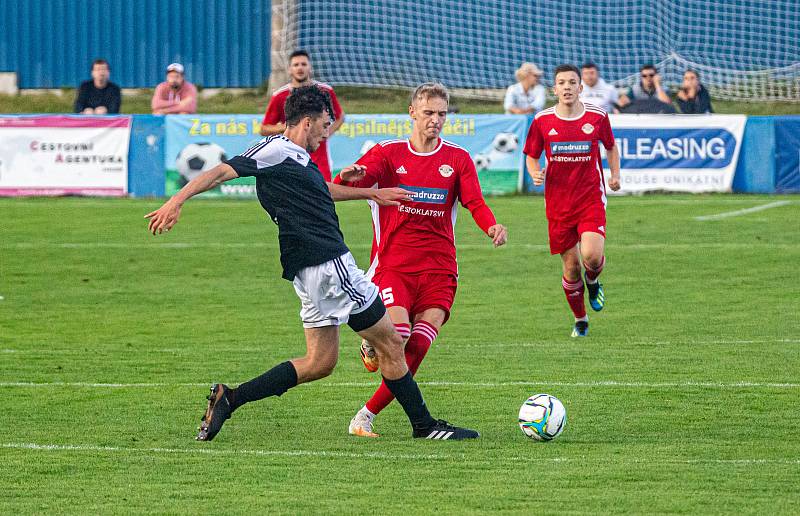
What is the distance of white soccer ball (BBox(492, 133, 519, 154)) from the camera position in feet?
68.9

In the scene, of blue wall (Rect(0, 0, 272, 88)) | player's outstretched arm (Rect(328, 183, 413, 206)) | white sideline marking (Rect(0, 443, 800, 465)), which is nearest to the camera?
white sideline marking (Rect(0, 443, 800, 465))

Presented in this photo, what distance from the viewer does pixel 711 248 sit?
16469mm

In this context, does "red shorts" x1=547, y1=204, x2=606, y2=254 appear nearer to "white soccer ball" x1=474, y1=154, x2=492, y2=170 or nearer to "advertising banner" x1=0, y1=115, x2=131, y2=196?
"white soccer ball" x1=474, y1=154, x2=492, y2=170

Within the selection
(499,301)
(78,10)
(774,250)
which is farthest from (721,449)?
(78,10)

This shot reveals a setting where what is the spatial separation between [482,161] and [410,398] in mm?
14186

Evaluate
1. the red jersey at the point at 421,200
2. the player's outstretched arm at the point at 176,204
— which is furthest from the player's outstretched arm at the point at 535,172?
the player's outstretched arm at the point at 176,204

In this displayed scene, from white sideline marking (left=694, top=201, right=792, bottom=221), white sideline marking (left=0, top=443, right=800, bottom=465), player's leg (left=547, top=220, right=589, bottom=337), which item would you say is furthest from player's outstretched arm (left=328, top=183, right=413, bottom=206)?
white sideline marking (left=694, top=201, right=792, bottom=221)

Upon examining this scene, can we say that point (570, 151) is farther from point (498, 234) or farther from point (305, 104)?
point (305, 104)

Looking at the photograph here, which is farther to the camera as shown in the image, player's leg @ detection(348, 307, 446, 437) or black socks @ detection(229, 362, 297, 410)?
player's leg @ detection(348, 307, 446, 437)

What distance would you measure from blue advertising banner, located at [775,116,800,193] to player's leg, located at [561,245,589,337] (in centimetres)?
1050

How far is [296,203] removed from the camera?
22.5 feet

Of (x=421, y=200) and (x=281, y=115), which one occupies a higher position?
(x=421, y=200)

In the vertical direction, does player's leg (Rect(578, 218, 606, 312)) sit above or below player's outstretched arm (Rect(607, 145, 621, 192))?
below

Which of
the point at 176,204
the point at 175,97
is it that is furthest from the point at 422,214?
the point at 175,97
